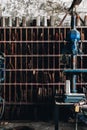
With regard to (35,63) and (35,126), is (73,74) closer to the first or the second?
(35,126)

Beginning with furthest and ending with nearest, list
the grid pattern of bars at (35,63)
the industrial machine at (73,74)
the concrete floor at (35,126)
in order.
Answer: the grid pattern of bars at (35,63) < the concrete floor at (35,126) < the industrial machine at (73,74)

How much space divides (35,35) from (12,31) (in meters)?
0.57

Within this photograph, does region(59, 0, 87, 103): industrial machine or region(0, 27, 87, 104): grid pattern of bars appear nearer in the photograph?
region(59, 0, 87, 103): industrial machine

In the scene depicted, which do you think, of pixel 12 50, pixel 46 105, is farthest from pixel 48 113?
pixel 12 50

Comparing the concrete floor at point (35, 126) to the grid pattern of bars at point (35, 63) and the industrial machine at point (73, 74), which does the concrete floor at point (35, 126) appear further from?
the industrial machine at point (73, 74)

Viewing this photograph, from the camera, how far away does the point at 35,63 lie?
32.3 feet

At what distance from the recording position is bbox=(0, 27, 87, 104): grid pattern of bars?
9.82 m

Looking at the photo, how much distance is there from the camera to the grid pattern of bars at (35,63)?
982 cm

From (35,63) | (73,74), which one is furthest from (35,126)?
(73,74)

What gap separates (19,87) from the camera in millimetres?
9859

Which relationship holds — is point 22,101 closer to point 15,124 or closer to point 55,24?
point 15,124

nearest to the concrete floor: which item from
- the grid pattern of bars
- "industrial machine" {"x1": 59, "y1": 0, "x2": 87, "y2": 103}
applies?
the grid pattern of bars

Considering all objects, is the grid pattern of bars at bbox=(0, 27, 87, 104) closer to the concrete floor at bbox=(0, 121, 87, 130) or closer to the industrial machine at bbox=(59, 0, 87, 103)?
the concrete floor at bbox=(0, 121, 87, 130)

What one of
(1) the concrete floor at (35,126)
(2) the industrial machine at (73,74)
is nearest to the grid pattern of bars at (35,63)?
(1) the concrete floor at (35,126)
